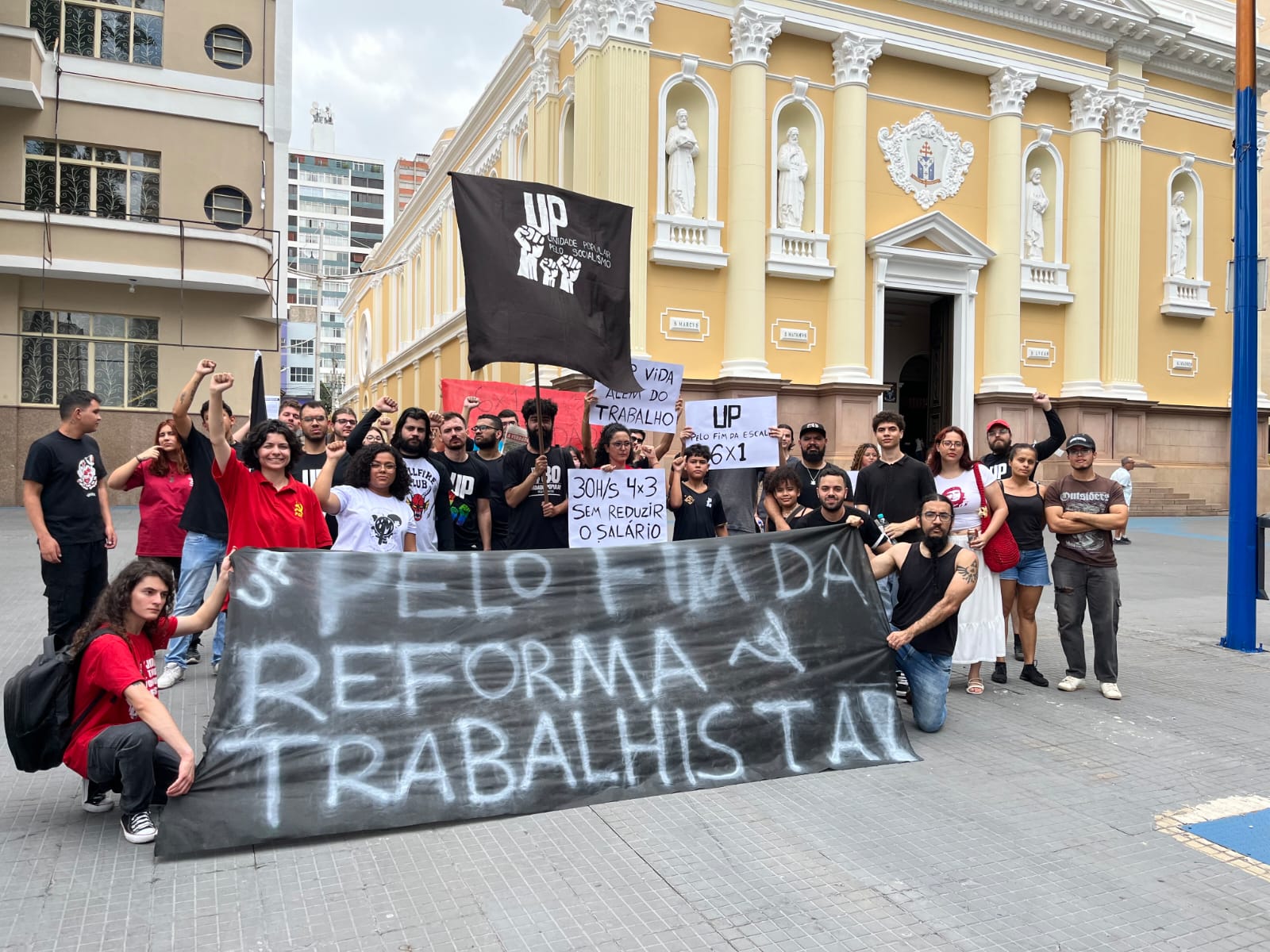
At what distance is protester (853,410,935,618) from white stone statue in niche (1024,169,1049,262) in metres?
16.3

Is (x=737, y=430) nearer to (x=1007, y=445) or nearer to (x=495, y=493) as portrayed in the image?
(x=495, y=493)

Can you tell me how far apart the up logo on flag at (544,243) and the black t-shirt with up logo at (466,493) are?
60.2 inches

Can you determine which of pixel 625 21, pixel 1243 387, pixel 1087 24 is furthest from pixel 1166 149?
pixel 1243 387

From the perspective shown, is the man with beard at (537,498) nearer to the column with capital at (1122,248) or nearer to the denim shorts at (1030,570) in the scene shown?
the denim shorts at (1030,570)

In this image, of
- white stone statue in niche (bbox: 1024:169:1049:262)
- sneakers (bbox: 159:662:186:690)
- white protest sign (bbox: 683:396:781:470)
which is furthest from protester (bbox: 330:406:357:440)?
white stone statue in niche (bbox: 1024:169:1049:262)

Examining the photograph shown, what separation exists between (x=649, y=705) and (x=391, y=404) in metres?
3.05

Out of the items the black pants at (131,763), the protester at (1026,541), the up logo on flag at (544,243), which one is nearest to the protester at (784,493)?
the protester at (1026,541)

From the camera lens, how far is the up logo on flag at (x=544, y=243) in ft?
19.7

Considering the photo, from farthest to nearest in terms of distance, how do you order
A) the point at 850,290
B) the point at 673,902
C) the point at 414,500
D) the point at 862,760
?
the point at 850,290, the point at 414,500, the point at 862,760, the point at 673,902

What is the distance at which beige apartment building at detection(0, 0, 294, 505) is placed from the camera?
58.6ft

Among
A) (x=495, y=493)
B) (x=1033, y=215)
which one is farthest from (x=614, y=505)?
(x=1033, y=215)

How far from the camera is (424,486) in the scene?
6188 mm

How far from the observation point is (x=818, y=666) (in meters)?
5.19

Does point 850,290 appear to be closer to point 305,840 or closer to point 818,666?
point 818,666
